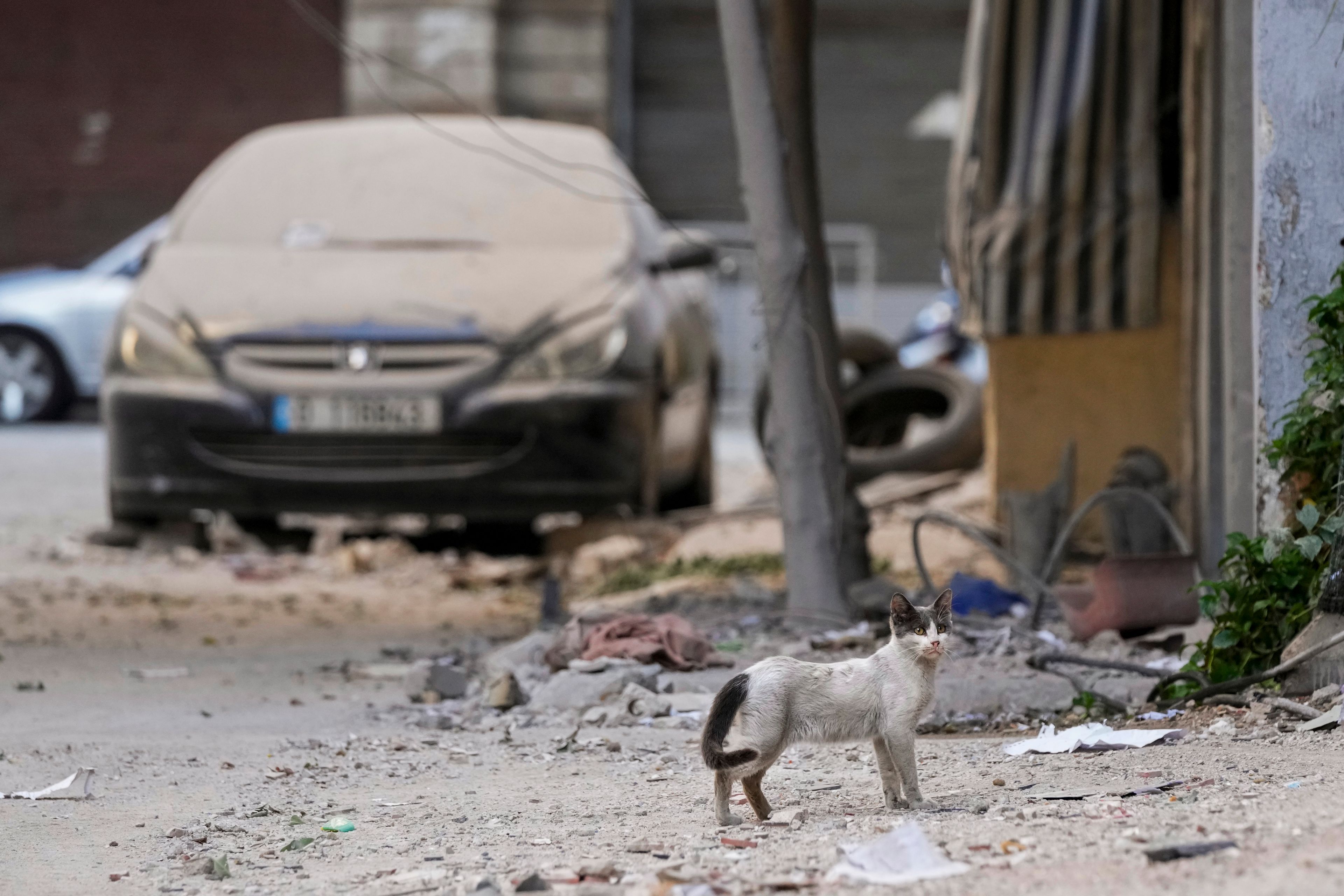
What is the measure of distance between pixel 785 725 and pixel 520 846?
1.85 ft

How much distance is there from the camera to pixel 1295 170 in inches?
173

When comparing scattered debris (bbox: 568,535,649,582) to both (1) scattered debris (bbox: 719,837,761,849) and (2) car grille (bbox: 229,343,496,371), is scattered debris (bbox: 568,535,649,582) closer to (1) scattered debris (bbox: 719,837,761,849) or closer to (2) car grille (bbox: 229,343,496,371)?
(2) car grille (bbox: 229,343,496,371)

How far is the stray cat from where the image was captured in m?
3.44

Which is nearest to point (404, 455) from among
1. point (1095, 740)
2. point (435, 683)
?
point (435, 683)

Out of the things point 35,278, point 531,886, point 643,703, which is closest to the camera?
point 531,886

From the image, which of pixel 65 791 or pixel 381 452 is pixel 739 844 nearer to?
pixel 65 791

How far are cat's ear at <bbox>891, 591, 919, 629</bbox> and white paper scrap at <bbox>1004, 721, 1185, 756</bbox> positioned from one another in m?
0.71

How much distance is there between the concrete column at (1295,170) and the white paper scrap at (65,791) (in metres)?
2.90

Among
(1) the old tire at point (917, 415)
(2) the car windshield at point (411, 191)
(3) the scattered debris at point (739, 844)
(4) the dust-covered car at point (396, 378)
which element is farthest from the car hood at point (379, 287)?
(3) the scattered debris at point (739, 844)

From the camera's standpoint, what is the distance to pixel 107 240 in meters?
18.3

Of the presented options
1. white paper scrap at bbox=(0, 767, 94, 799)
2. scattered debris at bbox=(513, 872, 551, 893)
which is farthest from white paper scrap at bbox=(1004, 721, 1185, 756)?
white paper scrap at bbox=(0, 767, 94, 799)

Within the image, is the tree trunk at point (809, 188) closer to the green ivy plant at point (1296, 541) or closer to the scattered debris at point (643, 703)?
the scattered debris at point (643, 703)

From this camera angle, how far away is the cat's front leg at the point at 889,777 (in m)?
3.57

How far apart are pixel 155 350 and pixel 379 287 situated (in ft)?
3.12
